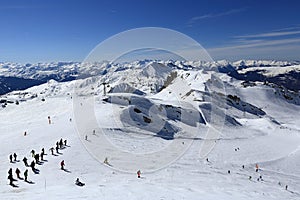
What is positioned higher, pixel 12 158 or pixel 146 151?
pixel 12 158

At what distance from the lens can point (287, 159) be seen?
48.7 metres

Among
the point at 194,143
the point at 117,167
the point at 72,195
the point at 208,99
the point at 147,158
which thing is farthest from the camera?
the point at 208,99

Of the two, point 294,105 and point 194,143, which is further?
point 294,105

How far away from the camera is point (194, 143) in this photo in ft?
177

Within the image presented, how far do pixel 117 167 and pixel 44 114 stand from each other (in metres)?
37.9

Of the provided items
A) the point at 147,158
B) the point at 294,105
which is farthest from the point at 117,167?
the point at 294,105

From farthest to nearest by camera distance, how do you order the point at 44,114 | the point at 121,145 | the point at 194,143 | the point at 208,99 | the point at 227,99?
the point at 227,99, the point at 208,99, the point at 44,114, the point at 194,143, the point at 121,145

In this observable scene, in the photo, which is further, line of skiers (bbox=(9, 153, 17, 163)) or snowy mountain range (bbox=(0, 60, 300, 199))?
line of skiers (bbox=(9, 153, 17, 163))

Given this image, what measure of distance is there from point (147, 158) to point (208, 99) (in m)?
76.2

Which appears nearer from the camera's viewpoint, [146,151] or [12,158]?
[12,158]

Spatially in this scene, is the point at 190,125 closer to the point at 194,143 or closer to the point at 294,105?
the point at 194,143

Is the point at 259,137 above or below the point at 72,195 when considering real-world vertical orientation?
below

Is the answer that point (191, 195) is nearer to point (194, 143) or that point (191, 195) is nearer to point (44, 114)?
point (194, 143)

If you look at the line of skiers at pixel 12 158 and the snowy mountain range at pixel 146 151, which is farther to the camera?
the line of skiers at pixel 12 158
